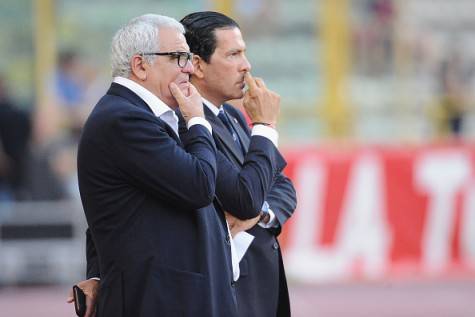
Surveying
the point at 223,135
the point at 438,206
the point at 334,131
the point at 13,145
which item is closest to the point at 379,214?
the point at 438,206

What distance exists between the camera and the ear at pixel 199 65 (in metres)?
5.27

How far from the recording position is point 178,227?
4586 mm

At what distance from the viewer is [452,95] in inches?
674

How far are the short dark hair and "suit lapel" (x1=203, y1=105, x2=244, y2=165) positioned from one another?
0.23m

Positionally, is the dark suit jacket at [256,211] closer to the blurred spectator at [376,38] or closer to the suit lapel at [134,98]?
the suit lapel at [134,98]

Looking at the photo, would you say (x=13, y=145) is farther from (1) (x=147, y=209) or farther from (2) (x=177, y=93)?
(1) (x=147, y=209)

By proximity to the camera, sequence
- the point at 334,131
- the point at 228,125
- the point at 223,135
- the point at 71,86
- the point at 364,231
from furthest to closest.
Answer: the point at 334,131
the point at 71,86
the point at 364,231
the point at 228,125
the point at 223,135

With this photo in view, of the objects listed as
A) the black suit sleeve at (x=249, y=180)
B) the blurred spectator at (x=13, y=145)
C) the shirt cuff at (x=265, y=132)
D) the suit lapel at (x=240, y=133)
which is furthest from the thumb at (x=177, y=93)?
the blurred spectator at (x=13, y=145)

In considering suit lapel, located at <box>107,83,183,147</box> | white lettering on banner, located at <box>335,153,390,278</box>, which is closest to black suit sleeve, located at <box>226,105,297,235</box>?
suit lapel, located at <box>107,83,183,147</box>

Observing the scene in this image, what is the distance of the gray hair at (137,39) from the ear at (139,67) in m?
0.02

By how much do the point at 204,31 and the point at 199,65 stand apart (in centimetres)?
14

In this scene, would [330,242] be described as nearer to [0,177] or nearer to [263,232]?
[0,177]

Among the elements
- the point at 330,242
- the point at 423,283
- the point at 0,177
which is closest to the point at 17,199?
the point at 0,177

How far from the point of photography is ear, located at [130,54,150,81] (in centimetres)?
471
